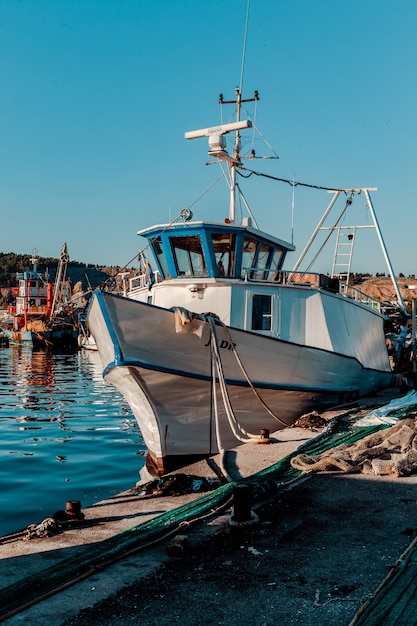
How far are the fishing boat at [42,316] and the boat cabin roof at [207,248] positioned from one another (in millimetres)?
46060

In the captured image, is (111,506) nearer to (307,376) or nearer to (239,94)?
(307,376)

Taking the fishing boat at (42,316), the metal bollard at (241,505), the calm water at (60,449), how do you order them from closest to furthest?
1. the metal bollard at (241,505)
2. the calm water at (60,449)
3. the fishing boat at (42,316)

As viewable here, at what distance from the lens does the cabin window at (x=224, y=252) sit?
1285cm

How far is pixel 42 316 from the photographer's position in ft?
229

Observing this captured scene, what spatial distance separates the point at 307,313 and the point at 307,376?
1.44 meters

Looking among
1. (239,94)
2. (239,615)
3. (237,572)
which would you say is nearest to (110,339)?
(237,572)

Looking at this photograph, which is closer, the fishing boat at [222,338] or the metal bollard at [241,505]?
the metal bollard at [241,505]

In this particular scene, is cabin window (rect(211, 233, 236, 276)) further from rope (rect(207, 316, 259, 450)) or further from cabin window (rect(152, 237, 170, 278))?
rope (rect(207, 316, 259, 450))

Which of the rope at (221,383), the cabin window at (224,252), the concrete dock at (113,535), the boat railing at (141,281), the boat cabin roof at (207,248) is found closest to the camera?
the concrete dock at (113,535)

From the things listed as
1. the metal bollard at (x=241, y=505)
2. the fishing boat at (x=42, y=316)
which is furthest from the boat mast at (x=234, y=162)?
the fishing boat at (x=42, y=316)

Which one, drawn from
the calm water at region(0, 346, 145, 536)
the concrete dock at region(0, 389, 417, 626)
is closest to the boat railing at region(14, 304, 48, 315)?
the calm water at region(0, 346, 145, 536)

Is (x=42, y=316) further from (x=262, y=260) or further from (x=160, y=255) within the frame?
(x=262, y=260)

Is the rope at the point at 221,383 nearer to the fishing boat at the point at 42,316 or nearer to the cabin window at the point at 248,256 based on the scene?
the cabin window at the point at 248,256

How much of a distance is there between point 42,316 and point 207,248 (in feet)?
198
